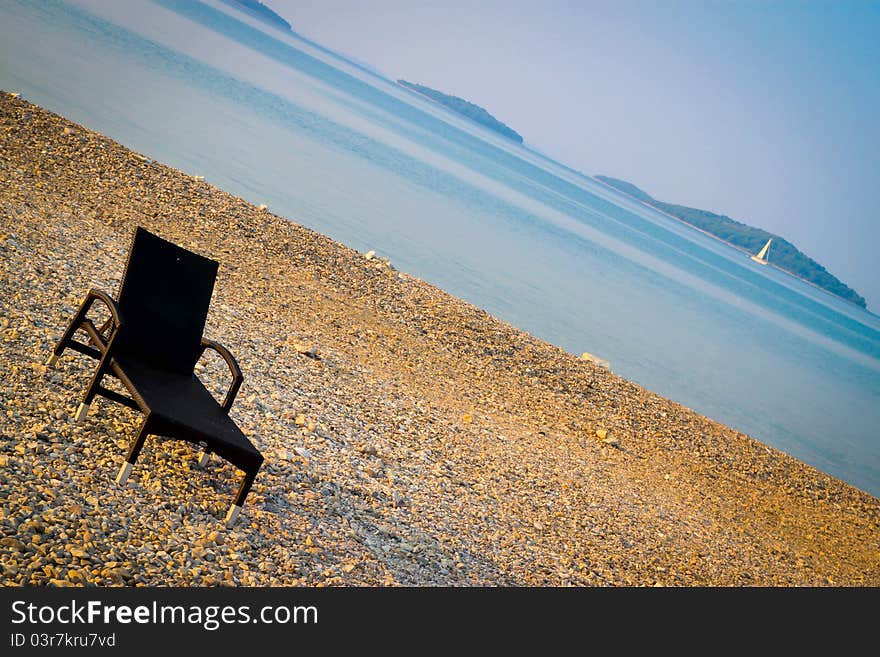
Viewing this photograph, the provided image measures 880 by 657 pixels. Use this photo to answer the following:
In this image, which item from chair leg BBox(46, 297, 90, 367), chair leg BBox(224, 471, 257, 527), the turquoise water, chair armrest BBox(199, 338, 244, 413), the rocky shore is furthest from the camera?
the turquoise water

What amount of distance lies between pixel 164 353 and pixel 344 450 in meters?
1.85

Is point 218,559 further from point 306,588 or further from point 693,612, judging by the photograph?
point 693,612

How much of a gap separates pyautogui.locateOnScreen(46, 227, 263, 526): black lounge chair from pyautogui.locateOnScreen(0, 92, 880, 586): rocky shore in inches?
12.7

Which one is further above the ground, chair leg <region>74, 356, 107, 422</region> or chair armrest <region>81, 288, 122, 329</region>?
chair armrest <region>81, 288, 122, 329</region>

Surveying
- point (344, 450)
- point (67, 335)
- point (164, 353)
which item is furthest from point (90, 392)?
point (344, 450)

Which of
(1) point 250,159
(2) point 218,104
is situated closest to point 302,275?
(1) point 250,159

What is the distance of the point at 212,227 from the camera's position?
10.6 m

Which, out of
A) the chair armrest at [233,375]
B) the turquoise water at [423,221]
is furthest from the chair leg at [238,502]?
the turquoise water at [423,221]

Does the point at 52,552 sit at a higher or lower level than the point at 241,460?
lower

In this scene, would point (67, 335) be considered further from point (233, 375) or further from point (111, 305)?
point (233, 375)

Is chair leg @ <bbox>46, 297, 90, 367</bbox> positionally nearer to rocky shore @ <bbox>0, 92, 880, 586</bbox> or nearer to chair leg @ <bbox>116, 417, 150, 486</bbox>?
rocky shore @ <bbox>0, 92, 880, 586</bbox>

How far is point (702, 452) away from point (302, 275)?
20.7 feet

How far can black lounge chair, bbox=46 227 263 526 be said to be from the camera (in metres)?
4.14

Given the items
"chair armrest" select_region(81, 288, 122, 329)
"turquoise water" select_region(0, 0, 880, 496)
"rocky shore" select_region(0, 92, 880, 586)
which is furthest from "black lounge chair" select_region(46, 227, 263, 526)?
"turquoise water" select_region(0, 0, 880, 496)
